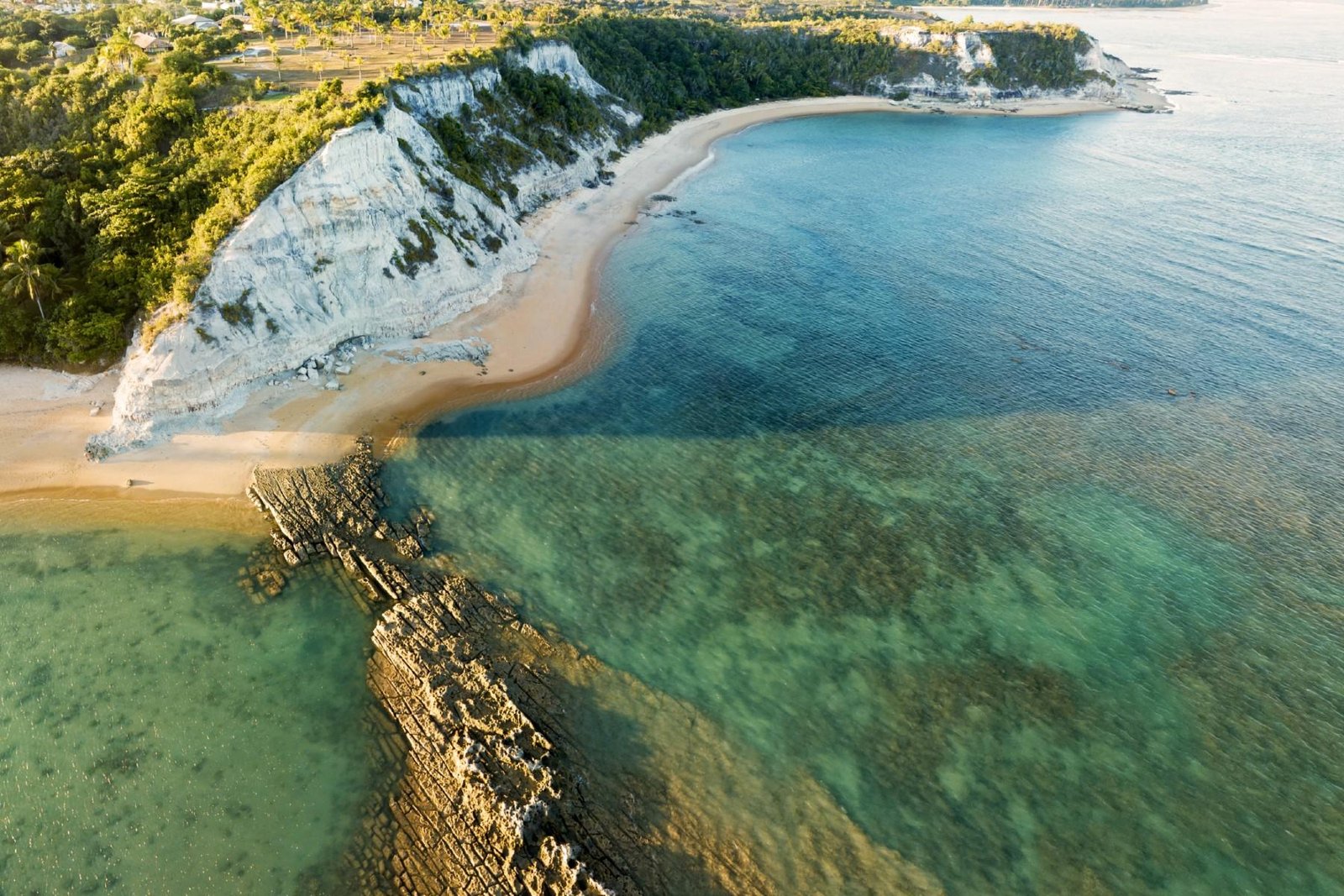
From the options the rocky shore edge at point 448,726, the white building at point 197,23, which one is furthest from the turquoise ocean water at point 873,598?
the white building at point 197,23

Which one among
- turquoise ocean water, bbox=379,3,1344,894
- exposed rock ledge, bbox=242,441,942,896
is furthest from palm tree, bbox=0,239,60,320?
exposed rock ledge, bbox=242,441,942,896

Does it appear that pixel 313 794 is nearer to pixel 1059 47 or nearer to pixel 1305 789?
pixel 1305 789

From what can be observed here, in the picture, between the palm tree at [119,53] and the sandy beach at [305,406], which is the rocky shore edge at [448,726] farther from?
the palm tree at [119,53]

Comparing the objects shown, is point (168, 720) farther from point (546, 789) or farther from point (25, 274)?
point (25, 274)

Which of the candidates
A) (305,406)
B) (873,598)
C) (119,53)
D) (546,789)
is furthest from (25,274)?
(873,598)

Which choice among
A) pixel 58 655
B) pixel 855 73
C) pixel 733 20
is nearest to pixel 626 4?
pixel 733 20
